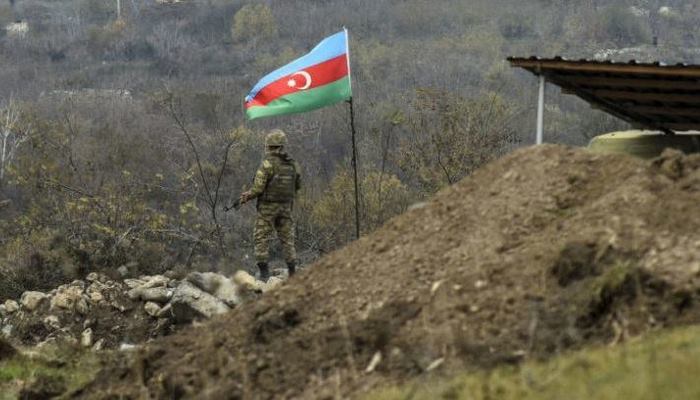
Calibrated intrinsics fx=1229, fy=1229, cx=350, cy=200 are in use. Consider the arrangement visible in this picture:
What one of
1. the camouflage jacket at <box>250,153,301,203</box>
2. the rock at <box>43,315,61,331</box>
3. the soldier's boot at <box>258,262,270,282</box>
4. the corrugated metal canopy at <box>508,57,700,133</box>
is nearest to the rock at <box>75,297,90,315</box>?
the rock at <box>43,315,61,331</box>

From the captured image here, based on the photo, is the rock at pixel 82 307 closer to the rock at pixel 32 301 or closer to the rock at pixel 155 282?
the rock at pixel 32 301

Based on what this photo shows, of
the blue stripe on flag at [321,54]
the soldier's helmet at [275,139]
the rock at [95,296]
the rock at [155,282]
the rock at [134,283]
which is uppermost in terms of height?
→ the blue stripe on flag at [321,54]

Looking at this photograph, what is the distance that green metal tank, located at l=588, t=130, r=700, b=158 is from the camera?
Result: 1333cm

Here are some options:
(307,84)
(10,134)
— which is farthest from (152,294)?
(10,134)

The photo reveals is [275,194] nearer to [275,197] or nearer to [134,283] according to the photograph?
[275,197]

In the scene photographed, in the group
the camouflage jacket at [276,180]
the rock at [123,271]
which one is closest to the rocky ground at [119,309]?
the camouflage jacket at [276,180]

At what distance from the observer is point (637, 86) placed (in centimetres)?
1255

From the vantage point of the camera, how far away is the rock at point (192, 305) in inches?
526

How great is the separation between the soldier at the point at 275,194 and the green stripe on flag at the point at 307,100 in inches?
46.2

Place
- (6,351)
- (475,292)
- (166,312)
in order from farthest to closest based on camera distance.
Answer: (166,312) < (6,351) < (475,292)

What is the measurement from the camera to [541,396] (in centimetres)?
601

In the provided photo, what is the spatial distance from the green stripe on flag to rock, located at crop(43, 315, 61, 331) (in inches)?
130

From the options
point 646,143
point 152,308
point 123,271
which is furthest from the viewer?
point 123,271

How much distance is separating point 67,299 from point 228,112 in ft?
172
